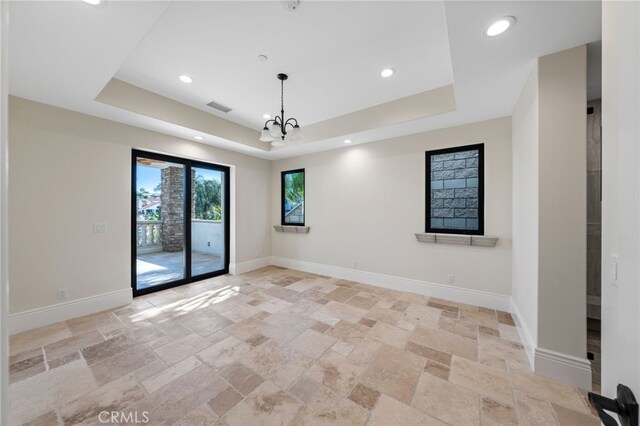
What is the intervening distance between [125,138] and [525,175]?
525cm

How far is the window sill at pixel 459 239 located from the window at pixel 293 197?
272cm

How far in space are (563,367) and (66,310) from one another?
5.38 m

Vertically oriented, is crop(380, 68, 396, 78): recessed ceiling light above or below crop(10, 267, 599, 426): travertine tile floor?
above

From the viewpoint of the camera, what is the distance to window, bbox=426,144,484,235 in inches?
138

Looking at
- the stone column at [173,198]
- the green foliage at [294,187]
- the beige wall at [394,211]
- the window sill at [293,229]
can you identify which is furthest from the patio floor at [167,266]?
the green foliage at [294,187]

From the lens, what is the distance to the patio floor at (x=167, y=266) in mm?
4359

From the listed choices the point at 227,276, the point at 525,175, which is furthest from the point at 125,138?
the point at 525,175

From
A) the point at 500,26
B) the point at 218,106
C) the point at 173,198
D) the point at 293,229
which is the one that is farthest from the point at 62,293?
the point at 500,26

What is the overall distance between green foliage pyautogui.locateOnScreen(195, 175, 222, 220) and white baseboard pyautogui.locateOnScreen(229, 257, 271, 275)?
1123 millimetres

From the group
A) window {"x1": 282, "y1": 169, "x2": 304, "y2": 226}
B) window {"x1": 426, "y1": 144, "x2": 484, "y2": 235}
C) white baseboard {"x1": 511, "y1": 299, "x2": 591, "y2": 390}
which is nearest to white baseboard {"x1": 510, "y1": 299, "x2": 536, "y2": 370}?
white baseboard {"x1": 511, "y1": 299, "x2": 591, "y2": 390}

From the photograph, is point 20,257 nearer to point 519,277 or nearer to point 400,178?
point 400,178

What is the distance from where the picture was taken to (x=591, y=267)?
285 cm

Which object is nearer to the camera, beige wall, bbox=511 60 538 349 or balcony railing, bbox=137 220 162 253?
beige wall, bbox=511 60 538 349

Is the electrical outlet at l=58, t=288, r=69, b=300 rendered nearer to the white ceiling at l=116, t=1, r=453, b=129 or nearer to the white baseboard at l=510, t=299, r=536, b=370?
the white ceiling at l=116, t=1, r=453, b=129
